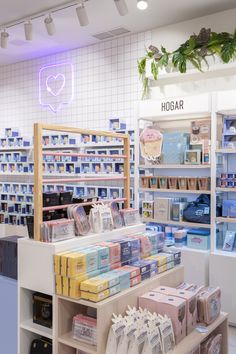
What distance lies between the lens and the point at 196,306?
2764 millimetres

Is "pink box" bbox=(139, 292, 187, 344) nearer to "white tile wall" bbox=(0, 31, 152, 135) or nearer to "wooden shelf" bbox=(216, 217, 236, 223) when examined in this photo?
"wooden shelf" bbox=(216, 217, 236, 223)

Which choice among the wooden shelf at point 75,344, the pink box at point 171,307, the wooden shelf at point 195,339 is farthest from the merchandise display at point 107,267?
the wooden shelf at point 195,339

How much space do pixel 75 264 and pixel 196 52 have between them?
9.73ft

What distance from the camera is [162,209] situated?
462cm

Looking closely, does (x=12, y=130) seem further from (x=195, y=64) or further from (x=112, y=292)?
(x=112, y=292)

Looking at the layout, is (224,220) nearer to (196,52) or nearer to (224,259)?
(224,259)

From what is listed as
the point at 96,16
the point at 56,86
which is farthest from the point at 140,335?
the point at 56,86

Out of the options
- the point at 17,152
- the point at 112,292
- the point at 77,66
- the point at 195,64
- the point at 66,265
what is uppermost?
the point at 77,66

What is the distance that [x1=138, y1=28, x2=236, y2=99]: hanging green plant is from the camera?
4188mm

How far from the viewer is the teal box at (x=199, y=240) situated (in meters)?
4.34

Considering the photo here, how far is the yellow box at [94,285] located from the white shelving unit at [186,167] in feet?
6.71

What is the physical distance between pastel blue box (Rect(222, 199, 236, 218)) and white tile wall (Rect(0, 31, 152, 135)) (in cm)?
176

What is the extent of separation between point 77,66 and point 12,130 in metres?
1.61

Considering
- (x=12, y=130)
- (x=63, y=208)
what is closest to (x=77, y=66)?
(x=12, y=130)
